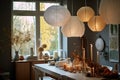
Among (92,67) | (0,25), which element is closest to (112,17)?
(92,67)

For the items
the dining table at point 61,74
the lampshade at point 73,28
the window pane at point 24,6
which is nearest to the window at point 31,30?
the window pane at point 24,6

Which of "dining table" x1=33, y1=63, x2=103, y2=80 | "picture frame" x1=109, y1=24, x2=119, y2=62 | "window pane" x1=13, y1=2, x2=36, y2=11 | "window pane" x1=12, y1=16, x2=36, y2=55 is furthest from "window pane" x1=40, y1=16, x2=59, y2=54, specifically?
"dining table" x1=33, y1=63, x2=103, y2=80

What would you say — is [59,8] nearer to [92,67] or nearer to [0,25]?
[92,67]

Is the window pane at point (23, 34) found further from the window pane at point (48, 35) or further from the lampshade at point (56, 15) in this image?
the lampshade at point (56, 15)

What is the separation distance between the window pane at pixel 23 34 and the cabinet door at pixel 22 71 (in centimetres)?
74

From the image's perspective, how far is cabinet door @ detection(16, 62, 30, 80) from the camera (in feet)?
27.5

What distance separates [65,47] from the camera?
928cm

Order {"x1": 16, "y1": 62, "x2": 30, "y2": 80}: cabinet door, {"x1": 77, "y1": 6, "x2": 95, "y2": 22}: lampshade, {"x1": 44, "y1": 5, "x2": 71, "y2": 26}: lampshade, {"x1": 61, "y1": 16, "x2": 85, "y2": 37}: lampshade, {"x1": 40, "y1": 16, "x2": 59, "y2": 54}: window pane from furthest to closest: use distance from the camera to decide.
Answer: {"x1": 40, "y1": 16, "x2": 59, "y2": 54}: window pane, {"x1": 16, "y1": 62, "x2": 30, "y2": 80}: cabinet door, {"x1": 77, "y1": 6, "x2": 95, "y2": 22}: lampshade, {"x1": 61, "y1": 16, "x2": 85, "y2": 37}: lampshade, {"x1": 44, "y1": 5, "x2": 71, "y2": 26}: lampshade

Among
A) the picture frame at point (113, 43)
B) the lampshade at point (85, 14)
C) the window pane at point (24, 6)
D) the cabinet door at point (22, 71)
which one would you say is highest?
the window pane at point (24, 6)

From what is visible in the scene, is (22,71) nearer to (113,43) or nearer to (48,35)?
(48,35)

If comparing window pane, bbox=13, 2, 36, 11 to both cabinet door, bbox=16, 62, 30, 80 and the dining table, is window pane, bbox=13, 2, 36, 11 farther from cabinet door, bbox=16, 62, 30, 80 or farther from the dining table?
the dining table

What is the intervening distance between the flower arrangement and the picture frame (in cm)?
273

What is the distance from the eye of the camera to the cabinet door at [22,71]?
839 centimetres

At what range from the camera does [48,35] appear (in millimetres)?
9539
